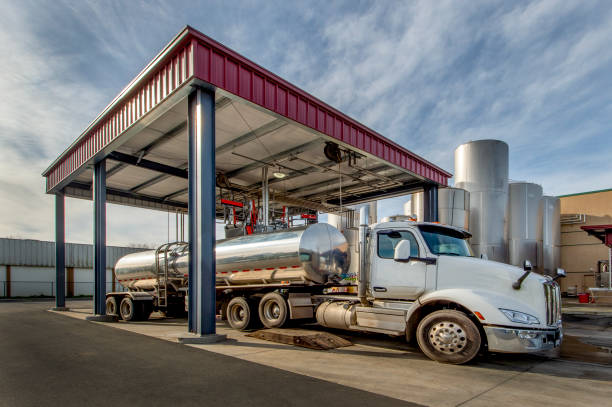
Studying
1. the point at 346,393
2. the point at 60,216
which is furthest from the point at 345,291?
the point at 60,216

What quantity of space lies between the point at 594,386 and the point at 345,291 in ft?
21.2

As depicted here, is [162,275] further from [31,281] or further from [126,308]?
[31,281]

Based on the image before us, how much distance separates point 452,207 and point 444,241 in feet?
42.5

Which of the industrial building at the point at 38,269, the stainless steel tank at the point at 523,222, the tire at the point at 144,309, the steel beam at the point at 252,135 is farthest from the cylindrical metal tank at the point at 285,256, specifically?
the industrial building at the point at 38,269

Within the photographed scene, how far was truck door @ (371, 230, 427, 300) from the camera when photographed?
7.63m

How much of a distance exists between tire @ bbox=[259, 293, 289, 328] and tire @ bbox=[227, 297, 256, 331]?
33 centimetres

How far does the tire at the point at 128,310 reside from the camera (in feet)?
45.7

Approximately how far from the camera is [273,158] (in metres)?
15.3

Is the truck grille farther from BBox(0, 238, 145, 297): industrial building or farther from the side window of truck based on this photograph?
BBox(0, 238, 145, 297): industrial building

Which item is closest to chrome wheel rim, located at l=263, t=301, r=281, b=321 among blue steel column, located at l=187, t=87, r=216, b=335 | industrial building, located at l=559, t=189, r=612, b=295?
blue steel column, located at l=187, t=87, r=216, b=335

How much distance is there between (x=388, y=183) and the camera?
1844cm

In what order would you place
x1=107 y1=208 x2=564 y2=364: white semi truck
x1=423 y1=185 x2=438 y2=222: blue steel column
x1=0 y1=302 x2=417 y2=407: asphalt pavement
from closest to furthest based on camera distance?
x1=0 y1=302 x2=417 y2=407: asphalt pavement → x1=107 y1=208 x2=564 y2=364: white semi truck → x1=423 y1=185 x2=438 y2=222: blue steel column

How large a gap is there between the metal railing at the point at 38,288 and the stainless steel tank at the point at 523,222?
3021 cm

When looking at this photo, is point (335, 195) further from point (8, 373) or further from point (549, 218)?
point (8, 373)
